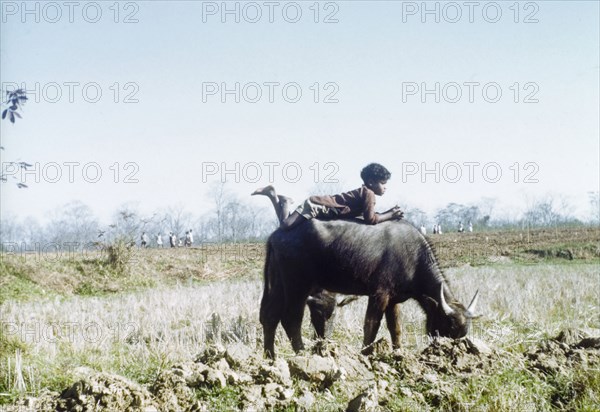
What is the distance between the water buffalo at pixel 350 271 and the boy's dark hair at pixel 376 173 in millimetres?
536

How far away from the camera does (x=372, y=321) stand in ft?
19.6

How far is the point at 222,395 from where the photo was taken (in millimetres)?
4129

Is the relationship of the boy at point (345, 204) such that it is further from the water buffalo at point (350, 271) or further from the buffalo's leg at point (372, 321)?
the buffalo's leg at point (372, 321)

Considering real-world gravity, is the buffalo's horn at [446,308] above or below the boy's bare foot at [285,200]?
below

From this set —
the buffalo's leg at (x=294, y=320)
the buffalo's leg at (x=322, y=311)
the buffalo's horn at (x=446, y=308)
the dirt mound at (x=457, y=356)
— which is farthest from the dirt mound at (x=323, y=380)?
the buffalo's leg at (x=322, y=311)

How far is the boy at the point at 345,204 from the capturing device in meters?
6.29

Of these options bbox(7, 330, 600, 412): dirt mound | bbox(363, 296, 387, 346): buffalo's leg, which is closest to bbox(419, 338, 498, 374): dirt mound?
bbox(7, 330, 600, 412): dirt mound

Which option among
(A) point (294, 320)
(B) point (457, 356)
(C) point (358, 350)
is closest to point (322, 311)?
(A) point (294, 320)

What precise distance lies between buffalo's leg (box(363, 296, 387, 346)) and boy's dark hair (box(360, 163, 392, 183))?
1.36 m

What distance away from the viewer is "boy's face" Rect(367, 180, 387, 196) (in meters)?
6.32

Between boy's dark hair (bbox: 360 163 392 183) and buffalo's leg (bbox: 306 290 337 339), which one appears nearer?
boy's dark hair (bbox: 360 163 392 183)

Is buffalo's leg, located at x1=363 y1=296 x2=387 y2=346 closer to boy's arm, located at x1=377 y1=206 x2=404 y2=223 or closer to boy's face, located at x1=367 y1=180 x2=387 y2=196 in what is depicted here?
boy's arm, located at x1=377 y1=206 x2=404 y2=223

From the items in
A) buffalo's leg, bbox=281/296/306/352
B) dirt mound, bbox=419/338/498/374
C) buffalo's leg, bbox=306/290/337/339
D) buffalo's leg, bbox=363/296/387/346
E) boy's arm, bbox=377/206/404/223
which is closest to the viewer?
dirt mound, bbox=419/338/498/374

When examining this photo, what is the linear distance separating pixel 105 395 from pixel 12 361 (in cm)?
205
